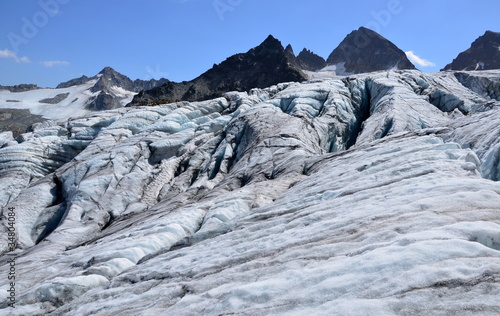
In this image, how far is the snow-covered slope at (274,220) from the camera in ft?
23.4

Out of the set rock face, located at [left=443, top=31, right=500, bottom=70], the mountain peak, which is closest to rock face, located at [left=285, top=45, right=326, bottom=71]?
the mountain peak

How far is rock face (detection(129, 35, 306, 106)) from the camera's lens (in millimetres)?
109250

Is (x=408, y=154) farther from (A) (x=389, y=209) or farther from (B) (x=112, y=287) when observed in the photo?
(B) (x=112, y=287)

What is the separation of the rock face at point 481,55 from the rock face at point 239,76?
272 ft

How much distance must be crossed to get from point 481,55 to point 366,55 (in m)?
47.9

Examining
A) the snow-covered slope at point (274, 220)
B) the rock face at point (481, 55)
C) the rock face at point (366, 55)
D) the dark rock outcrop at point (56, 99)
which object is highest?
the dark rock outcrop at point (56, 99)

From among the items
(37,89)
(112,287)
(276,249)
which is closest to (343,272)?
(276,249)

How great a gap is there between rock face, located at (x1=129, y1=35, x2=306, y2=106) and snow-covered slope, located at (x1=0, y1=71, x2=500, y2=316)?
222ft

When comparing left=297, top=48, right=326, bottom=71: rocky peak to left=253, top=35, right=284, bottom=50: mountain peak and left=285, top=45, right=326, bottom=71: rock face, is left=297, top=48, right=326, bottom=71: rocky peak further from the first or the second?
left=253, top=35, right=284, bottom=50: mountain peak

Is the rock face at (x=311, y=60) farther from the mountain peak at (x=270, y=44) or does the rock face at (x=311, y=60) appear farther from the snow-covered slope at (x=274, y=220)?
the snow-covered slope at (x=274, y=220)

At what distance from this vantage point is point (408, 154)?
56.7 feet

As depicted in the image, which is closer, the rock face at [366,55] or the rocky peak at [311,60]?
the rock face at [366,55]

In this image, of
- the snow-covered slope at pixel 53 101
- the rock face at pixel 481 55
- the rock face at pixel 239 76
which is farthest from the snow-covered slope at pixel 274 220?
the rock face at pixel 481 55

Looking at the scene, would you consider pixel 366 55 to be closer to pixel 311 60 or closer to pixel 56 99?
pixel 311 60
